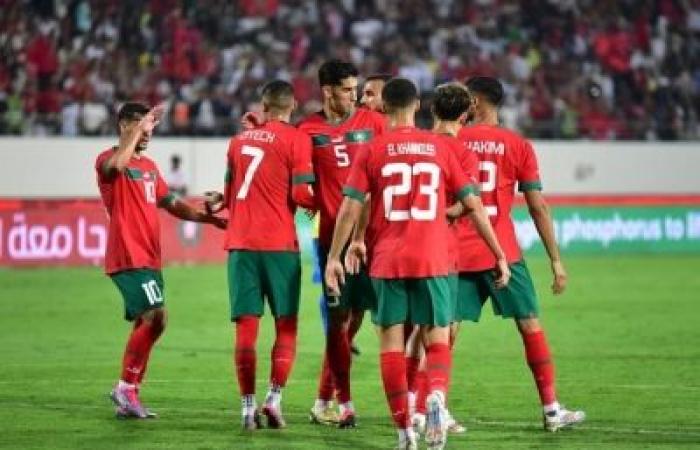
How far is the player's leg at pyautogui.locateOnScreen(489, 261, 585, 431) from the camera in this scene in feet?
37.1

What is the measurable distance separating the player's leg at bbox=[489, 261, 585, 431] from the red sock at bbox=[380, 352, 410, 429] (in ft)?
4.84

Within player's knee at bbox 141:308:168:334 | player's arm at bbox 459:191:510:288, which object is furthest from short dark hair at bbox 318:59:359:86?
player's knee at bbox 141:308:168:334

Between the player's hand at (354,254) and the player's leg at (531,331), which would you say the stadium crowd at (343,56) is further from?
the player's hand at (354,254)

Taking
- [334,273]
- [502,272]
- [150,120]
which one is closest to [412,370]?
[502,272]

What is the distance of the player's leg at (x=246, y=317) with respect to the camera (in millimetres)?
11328

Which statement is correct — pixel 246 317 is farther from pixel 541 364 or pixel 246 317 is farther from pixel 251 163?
pixel 541 364

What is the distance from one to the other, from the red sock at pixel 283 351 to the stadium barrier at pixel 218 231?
1212 cm

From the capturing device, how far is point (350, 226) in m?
10.1

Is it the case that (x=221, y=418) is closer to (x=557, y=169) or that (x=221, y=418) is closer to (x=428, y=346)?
(x=428, y=346)

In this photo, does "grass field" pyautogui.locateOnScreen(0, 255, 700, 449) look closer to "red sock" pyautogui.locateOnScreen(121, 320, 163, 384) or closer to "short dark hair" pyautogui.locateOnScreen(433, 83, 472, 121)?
"red sock" pyautogui.locateOnScreen(121, 320, 163, 384)

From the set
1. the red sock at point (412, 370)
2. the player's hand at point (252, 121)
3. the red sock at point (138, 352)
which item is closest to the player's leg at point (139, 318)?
the red sock at point (138, 352)

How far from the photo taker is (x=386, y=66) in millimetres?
32500

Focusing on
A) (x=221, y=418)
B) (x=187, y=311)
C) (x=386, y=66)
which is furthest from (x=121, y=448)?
(x=386, y=66)

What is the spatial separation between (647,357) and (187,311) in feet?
23.2
